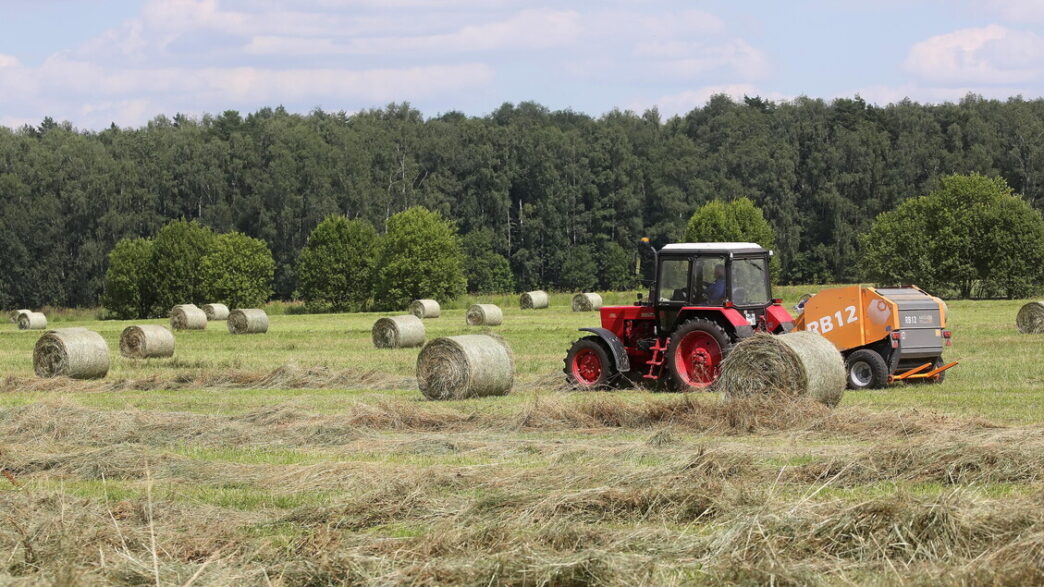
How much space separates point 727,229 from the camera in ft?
250

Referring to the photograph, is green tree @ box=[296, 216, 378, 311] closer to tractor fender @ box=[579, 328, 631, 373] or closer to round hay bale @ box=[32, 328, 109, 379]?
round hay bale @ box=[32, 328, 109, 379]

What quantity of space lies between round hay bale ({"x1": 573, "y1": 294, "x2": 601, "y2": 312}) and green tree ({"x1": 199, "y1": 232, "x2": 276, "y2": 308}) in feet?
77.3

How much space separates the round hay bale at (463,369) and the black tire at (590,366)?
37.9 inches

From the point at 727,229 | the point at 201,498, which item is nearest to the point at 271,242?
the point at 727,229

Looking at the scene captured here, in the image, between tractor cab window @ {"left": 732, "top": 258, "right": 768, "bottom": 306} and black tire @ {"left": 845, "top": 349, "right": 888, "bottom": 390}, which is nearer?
black tire @ {"left": 845, "top": 349, "right": 888, "bottom": 390}

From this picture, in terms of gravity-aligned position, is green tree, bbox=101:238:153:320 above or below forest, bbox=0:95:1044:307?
below

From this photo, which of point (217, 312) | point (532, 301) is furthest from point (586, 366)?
point (532, 301)

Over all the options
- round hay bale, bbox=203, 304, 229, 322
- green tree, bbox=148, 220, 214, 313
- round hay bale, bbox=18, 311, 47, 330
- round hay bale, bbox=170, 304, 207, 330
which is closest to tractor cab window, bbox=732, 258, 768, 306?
round hay bale, bbox=170, 304, 207, 330

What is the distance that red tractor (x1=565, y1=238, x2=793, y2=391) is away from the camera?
16938mm

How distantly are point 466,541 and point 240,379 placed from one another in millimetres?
14073

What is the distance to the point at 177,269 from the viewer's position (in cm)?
7119

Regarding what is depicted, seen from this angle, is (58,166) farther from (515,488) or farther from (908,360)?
(515,488)

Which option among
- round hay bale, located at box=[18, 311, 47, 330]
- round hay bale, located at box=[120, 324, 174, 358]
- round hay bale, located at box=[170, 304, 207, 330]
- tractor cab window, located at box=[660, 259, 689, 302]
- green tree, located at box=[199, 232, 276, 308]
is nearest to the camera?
tractor cab window, located at box=[660, 259, 689, 302]

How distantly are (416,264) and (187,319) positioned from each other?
2536 centimetres
